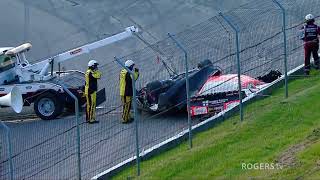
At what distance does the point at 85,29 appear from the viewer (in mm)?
31516

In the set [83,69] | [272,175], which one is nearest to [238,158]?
[272,175]

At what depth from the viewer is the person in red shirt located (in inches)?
763

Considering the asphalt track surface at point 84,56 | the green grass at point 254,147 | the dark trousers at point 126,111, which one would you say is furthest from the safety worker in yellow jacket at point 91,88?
the green grass at point 254,147

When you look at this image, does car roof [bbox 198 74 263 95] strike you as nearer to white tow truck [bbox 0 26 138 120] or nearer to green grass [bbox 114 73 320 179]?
green grass [bbox 114 73 320 179]

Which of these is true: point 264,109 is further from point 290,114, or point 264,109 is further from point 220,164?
point 220,164

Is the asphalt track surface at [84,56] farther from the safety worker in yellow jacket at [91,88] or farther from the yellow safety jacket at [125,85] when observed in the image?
the yellow safety jacket at [125,85]

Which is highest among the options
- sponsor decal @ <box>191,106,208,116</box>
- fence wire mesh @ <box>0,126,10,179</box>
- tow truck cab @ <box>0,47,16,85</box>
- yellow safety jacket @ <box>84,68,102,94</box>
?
tow truck cab @ <box>0,47,16,85</box>

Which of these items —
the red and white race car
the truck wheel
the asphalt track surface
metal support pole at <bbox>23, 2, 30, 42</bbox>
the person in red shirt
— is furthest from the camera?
metal support pole at <bbox>23, 2, 30, 42</bbox>

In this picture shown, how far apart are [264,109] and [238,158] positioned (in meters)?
2.79

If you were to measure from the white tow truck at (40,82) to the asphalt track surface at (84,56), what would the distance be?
412 mm

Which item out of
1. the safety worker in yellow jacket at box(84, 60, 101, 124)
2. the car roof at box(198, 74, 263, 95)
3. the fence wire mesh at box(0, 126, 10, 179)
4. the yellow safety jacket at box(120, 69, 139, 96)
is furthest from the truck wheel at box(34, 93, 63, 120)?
the car roof at box(198, 74, 263, 95)

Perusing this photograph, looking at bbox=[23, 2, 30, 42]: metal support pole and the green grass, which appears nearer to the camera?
the green grass

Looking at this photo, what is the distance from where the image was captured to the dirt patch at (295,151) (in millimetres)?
13680

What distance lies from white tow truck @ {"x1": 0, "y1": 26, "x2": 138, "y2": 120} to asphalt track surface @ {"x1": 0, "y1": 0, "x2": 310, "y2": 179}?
412 millimetres
